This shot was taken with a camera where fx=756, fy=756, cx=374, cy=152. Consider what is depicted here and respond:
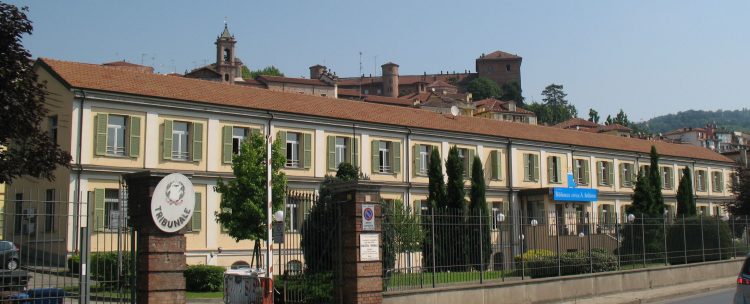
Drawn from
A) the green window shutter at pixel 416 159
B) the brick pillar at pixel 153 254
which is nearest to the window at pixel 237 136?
the green window shutter at pixel 416 159

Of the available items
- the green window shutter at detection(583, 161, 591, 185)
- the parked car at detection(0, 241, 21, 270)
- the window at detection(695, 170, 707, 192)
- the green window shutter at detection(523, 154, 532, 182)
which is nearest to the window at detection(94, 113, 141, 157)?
the parked car at detection(0, 241, 21, 270)

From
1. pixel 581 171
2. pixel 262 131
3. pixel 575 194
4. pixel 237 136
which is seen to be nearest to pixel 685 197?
pixel 575 194

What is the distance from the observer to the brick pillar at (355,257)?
1538 cm

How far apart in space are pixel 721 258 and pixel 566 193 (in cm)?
1908

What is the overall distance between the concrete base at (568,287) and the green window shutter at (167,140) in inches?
788

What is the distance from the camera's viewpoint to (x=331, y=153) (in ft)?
131

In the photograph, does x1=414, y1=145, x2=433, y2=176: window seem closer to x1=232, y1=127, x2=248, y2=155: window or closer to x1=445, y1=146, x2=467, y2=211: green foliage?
x1=445, y1=146, x2=467, y2=211: green foliage

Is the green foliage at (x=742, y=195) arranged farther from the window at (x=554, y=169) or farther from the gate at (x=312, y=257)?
the gate at (x=312, y=257)

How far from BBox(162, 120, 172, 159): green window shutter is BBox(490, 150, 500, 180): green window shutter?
21207 mm

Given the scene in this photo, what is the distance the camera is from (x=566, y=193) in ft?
159

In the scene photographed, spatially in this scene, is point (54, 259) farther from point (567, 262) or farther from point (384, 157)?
point (384, 157)

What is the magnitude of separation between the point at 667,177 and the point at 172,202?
177 feet

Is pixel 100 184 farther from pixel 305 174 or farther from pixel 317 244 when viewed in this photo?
pixel 317 244

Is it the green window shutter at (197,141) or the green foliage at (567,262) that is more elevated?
the green window shutter at (197,141)
